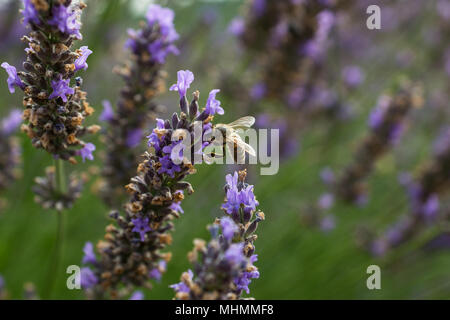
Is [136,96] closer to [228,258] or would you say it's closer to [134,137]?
[134,137]

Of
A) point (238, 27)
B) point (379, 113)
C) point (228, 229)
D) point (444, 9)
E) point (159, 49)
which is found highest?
point (444, 9)

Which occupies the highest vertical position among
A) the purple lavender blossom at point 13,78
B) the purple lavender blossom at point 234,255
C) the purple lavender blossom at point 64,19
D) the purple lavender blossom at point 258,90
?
the purple lavender blossom at point 258,90

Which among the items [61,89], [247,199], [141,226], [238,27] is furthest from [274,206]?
[61,89]

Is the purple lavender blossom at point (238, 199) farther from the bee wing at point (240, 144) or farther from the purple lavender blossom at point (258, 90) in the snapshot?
the purple lavender blossom at point (258, 90)

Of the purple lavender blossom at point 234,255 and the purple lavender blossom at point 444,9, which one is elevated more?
the purple lavender blossom at point 444,9

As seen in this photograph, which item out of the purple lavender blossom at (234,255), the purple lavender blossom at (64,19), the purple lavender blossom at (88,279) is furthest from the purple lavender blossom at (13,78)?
the purple lavender blossom at (234,255)

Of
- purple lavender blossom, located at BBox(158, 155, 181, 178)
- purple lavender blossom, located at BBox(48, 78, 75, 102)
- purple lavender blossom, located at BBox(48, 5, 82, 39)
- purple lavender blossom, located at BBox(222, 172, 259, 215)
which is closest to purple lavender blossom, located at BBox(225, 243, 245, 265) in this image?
purple lavender blossom, located at BBox(222, 172, 259, 215)

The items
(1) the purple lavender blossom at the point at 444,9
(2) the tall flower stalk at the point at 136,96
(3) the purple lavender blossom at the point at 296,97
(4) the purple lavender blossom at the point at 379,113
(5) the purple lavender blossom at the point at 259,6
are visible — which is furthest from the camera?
(1) the purple lavender blossom at the point at 444,9
